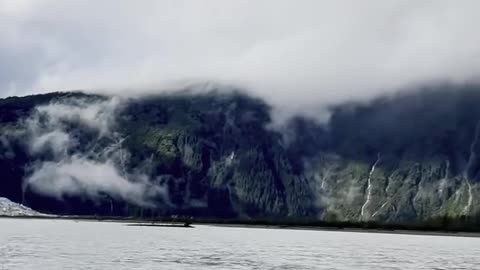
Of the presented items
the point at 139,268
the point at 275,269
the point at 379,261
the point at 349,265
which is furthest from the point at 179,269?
the point at 379,261

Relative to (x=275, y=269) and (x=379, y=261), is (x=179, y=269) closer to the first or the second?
(x=275, y=269)

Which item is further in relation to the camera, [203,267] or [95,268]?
[203,267]

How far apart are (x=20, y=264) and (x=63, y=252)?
103ft

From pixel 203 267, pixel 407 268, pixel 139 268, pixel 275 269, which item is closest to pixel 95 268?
pixel 139 268

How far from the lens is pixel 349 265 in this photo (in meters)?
129

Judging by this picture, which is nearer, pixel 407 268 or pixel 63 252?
pixel 407 268

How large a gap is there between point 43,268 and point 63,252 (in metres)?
36.9

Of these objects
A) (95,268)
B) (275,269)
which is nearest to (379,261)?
(275,269)

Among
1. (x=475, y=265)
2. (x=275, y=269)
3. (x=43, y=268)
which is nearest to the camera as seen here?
(x=43, y=268)

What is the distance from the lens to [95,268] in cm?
10538

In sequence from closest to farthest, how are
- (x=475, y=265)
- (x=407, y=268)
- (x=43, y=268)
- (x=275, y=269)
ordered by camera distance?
(x=43, y=268) → (x=275, y=269) → (x=407, y=268) → (x=475, y=265)

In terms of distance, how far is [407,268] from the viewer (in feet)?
405

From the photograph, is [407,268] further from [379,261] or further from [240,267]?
[240,267]

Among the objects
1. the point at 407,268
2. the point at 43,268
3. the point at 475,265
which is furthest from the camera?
the point at 475,265
